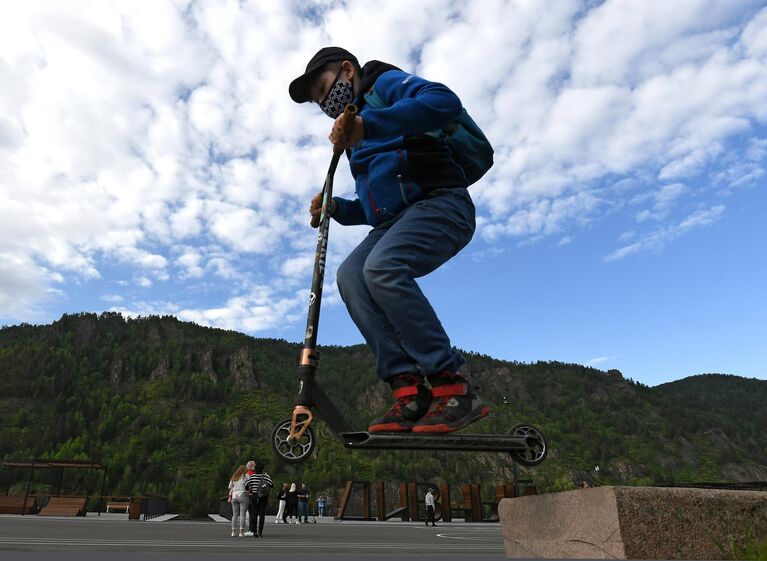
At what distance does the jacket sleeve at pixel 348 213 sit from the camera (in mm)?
4086

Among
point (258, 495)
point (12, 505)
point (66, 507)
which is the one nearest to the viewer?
point (258, 495)

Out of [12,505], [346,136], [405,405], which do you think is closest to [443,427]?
[405,405]

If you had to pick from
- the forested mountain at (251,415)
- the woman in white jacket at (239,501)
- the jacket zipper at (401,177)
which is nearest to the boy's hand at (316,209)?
the jacket zipper at (401,177)

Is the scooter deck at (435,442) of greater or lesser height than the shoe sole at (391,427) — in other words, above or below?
below

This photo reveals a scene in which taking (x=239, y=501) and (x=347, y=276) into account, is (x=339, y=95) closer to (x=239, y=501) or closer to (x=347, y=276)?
(x=347, y=276)

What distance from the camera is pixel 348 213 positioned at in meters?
4.12

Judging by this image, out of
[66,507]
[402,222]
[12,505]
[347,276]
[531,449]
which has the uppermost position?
[402,222]

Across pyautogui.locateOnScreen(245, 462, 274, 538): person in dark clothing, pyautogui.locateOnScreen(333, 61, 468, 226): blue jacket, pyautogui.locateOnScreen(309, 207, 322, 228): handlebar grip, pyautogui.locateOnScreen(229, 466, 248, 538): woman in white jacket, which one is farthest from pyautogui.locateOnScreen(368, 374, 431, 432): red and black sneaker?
pyautogui.locateOnScreen(245, 462, 274, 538): person in dark clothing

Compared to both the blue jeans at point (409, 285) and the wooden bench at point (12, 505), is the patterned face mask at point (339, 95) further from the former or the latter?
the wooden bench at point (12, 505)

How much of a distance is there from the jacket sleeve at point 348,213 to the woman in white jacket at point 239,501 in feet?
33.6

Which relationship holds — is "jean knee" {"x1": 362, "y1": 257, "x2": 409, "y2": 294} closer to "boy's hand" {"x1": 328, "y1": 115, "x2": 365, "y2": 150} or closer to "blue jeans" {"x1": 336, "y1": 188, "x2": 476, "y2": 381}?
"blue jeans" {"x1": 336, "y1": 188, "x2": 476, "y2": 381}

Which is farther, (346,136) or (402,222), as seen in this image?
(402,222)

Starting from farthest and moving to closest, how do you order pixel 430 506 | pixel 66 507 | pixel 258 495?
pixel 66 507, pixel 430 506, pixel 258 495

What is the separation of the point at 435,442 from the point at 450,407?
0.22 m
